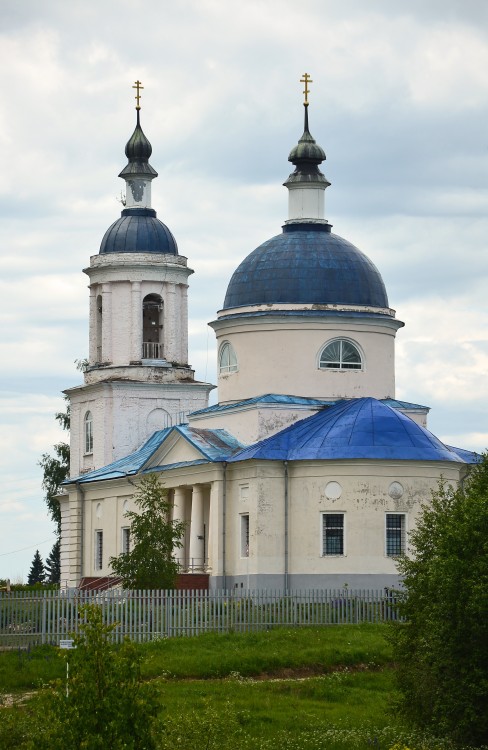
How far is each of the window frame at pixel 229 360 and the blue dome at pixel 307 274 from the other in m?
1.07

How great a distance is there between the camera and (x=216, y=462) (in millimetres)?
41406

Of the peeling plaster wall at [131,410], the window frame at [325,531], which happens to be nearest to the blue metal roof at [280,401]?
the window frame at [325,531]

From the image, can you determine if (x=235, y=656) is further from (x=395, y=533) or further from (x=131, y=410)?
(x=131, y=410)

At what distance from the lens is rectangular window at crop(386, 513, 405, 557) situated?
39375 mm

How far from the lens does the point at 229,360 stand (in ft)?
150

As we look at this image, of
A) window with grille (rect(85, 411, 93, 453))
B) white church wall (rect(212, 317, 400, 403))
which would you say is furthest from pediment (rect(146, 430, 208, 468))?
window with grille (rect(85, 411, 93, 453))

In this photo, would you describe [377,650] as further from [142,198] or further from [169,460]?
[142,198]

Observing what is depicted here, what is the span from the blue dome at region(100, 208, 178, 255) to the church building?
0.15 feet

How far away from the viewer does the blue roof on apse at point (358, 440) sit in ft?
129

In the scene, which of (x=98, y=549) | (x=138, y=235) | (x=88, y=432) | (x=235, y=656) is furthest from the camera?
(x=88, y=432)

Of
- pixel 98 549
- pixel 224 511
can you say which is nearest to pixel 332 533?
pixel 224 511

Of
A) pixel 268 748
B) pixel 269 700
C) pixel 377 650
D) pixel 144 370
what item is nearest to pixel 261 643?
pixel 377 650

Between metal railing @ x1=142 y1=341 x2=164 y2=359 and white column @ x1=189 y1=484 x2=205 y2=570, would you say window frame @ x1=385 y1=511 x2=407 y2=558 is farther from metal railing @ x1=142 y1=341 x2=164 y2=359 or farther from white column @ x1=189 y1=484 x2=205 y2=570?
metal railing @ x1=142 y1=341 x2=164 y2=359

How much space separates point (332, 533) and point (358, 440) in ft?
7.25
